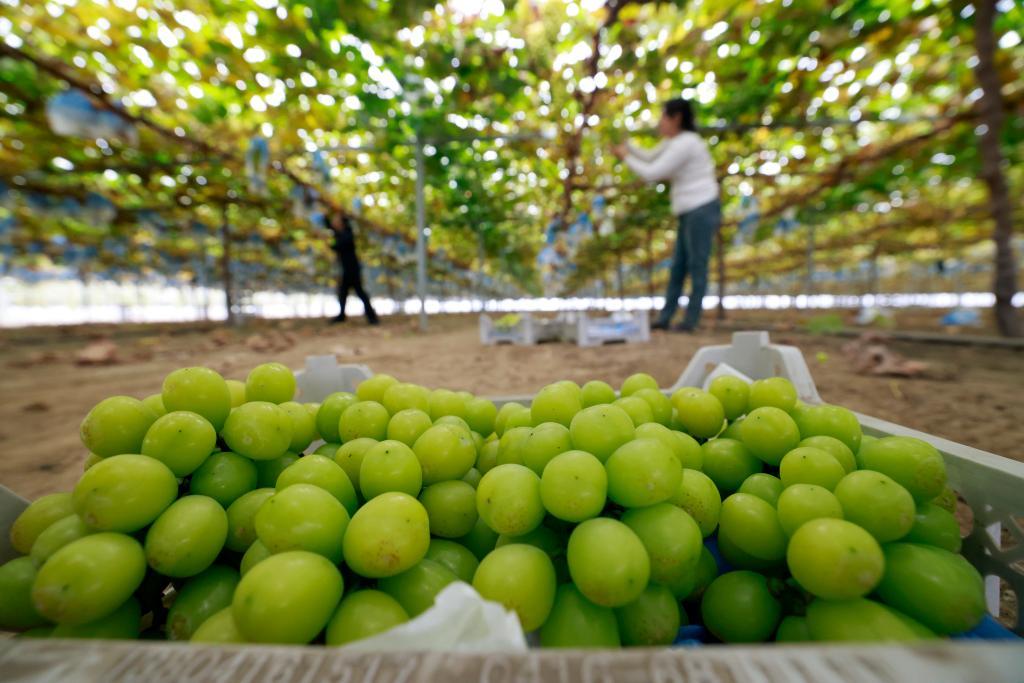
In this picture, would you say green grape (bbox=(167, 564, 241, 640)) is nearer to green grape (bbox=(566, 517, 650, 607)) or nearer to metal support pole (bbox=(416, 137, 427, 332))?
green grape (bbox=(566, 517, 650, 607))

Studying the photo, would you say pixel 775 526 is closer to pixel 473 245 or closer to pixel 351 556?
pixel 351 556

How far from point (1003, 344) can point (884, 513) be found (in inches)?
190

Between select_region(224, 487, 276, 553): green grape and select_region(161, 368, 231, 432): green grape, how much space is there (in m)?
0.16

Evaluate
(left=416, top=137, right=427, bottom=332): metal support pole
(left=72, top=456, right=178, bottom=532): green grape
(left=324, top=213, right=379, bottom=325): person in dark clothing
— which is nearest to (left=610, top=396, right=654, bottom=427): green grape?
(left=72, top=456, right=178, bottom=532): green grape

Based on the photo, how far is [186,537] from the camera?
1.62 ft

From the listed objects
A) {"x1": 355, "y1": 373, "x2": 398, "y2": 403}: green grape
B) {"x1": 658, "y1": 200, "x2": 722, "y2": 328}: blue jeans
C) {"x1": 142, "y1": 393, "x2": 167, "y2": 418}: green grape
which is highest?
{"x1": 658, "y1": 200, "x2": 722, "y2": 328}: blue jeans

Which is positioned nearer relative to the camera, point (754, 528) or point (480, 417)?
point (754, 528)

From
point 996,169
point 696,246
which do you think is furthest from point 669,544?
point 996,169

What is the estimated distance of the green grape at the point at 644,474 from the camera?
53 centimetres

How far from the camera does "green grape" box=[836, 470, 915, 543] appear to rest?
50 cm

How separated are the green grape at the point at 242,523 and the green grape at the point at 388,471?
137 millimetres

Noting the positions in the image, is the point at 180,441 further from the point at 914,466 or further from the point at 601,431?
the point at 914,466

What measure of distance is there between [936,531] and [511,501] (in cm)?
60

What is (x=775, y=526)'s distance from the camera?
0.54 metres
